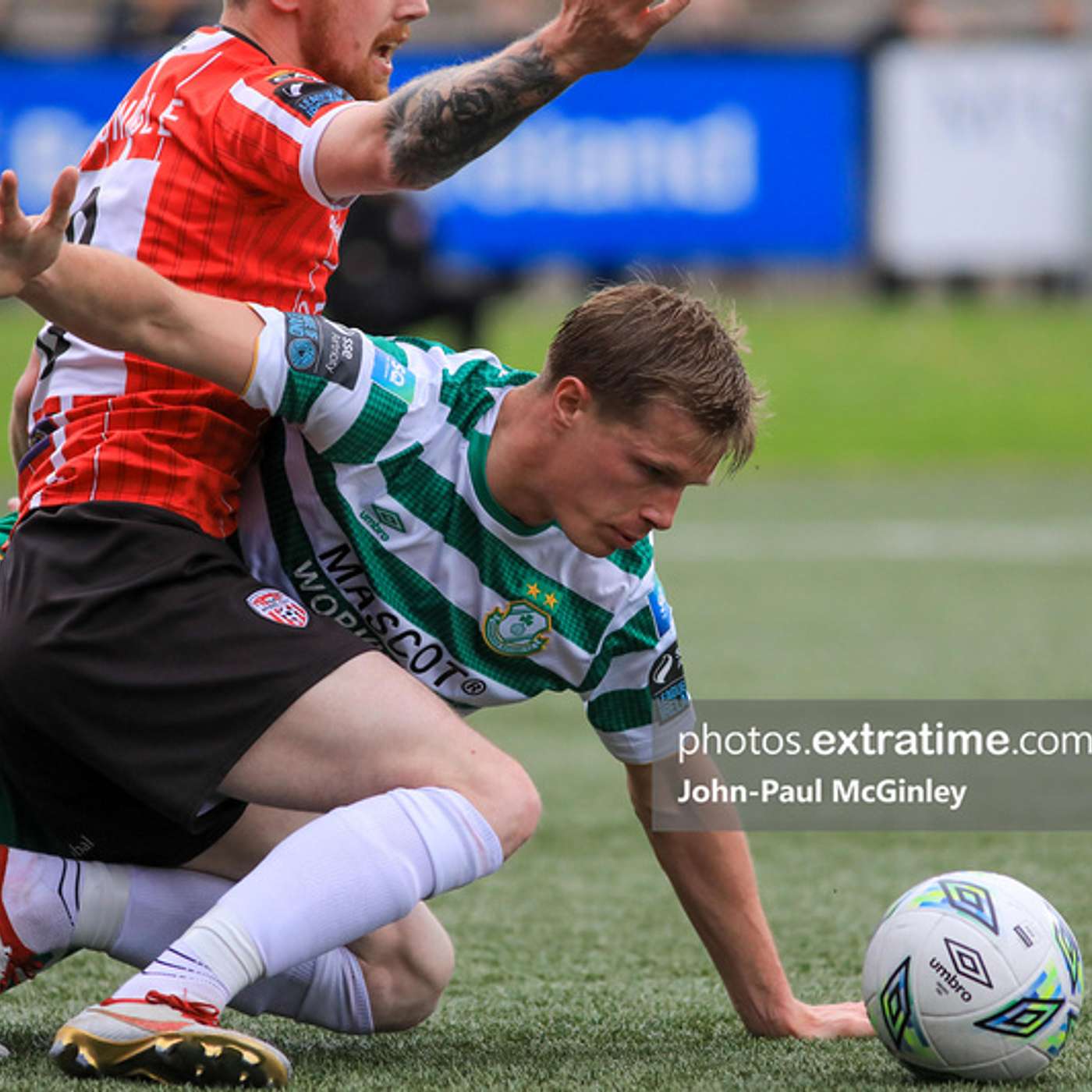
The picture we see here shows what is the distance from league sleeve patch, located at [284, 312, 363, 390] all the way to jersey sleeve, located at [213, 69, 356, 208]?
19cm

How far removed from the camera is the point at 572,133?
14.1 metres

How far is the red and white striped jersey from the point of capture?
3.38m

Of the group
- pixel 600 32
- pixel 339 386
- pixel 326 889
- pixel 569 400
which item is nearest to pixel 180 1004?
pixel 326 889

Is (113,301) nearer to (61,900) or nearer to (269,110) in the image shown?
(269,110)

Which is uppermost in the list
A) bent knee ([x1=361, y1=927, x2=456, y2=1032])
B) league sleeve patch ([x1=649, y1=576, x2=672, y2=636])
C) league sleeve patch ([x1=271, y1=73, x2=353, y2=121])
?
league sleeve patch ([x1=271, y1=73, x2=353, y2=121])

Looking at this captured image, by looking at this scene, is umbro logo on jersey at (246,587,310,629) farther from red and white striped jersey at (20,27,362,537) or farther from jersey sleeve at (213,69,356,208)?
jersey sleeve at (213,69,356,208)

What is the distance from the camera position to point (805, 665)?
7500 millimetres

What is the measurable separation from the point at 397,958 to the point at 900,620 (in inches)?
205

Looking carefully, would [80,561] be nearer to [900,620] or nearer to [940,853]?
[940,853]

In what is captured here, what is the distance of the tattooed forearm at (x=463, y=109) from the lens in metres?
3.20

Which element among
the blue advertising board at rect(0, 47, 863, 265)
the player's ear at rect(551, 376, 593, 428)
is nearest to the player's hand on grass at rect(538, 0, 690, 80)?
the player's ear at rect(551, 376, 593, 428)

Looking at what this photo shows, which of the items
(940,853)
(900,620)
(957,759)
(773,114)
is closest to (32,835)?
(940,853)

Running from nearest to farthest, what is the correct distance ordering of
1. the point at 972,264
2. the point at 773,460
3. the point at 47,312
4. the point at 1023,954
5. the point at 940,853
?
1. the point at 47,312
2. the point at 1023,954
3. the point at 940,853
4. the point at 773,460
5. the point at 972,264

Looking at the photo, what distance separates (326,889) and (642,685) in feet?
2.29
